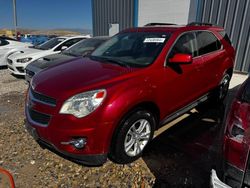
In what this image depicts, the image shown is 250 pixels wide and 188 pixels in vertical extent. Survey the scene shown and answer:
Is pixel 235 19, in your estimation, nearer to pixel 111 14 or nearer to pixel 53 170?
pixel 111 14

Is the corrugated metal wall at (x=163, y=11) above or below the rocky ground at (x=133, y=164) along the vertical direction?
above

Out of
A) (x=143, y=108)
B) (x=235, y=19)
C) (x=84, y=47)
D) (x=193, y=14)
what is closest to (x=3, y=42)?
(x=84, y=47)

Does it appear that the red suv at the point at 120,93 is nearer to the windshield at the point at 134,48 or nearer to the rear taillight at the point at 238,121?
the windshield at the point at 134,48

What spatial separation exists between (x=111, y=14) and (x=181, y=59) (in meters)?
9.56

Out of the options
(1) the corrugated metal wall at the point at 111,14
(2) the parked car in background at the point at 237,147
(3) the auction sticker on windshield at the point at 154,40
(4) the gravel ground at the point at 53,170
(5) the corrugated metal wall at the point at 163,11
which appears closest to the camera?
(2) the parked car in background at the point at 237,147

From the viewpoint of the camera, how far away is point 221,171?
1.68 meters

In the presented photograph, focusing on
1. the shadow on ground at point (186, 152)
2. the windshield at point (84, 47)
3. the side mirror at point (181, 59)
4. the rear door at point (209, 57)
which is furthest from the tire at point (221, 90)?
the windshield at point (84, 47)

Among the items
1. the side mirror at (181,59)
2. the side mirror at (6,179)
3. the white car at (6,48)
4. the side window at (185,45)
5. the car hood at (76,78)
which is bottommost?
the side mirror at (6,179)

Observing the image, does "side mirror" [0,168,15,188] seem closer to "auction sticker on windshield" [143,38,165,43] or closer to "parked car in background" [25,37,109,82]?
"auction sticker on windshield" [143,38,165,43]

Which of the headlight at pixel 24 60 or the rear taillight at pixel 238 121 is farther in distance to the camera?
the headlight at pixel 24 60

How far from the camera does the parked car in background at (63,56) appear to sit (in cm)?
540

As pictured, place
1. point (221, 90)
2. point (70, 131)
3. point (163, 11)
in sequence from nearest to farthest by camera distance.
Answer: point (70, 131) < point (221, 90) < point (163, 11)

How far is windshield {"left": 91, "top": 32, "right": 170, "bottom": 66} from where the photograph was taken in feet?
9.95

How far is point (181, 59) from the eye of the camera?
2881mm
